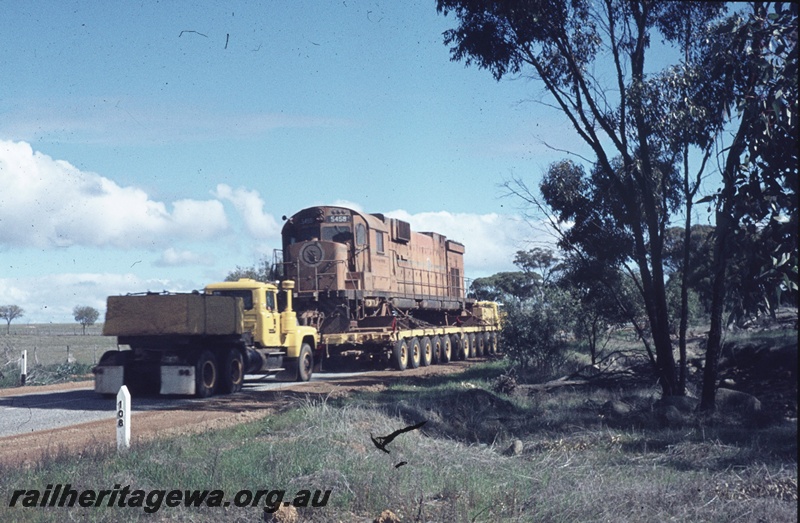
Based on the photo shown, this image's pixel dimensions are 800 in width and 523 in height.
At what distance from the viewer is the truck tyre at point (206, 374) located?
61.9ft

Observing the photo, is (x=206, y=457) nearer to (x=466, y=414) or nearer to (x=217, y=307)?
(x=466, y=414)

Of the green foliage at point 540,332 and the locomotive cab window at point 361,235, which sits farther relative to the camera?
the locomotive cab window at point 361,235

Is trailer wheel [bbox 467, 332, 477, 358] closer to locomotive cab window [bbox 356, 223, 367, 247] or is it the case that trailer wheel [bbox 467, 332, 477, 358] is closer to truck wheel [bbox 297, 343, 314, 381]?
locomotive cab window [bbox 356, 223, 367, 247]

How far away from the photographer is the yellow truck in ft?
60.5

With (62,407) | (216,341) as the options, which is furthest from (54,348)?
(62,407)

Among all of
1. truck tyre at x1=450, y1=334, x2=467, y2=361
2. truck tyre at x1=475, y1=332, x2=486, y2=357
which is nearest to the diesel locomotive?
truck tyre at x1=450, y1=334, x2=467, y2=361

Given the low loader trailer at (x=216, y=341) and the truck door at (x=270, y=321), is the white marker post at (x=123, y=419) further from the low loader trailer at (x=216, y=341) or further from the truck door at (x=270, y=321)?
the truck door at (x=270, y=321)

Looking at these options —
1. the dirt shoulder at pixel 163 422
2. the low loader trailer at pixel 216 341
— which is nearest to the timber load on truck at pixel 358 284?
the low loader trailer at pixel 216 341

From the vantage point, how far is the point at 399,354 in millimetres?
28125

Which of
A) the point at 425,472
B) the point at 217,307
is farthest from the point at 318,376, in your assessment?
the point at 425,472

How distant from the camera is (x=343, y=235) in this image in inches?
1089

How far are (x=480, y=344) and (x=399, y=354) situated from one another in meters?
12.2

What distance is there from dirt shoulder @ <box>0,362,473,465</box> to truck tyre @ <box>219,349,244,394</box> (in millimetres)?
374

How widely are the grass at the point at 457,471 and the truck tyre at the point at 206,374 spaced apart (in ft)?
18.7
